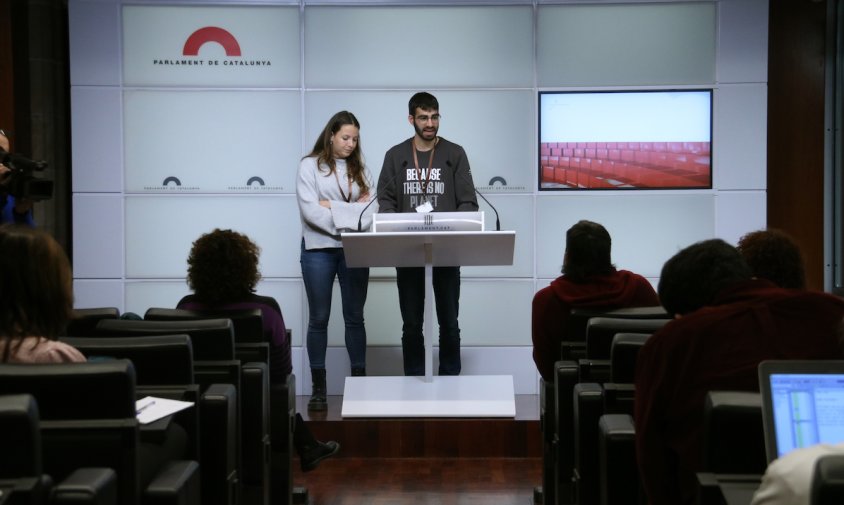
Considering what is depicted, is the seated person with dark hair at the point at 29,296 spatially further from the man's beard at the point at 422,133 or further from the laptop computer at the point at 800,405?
the man's beard at the point at 422,133

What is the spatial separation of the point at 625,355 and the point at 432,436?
248 cm

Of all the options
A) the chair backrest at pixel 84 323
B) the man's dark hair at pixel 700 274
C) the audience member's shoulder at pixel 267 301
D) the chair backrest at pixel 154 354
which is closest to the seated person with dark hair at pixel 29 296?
the chair backrest at pixel 154 354

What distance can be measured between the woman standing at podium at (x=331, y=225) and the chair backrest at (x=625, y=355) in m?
2.82

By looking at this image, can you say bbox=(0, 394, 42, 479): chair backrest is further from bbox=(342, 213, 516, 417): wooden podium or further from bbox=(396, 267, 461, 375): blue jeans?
bbox=(396, 267, 461, 375): blue jeans

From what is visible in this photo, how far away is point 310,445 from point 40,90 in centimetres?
341

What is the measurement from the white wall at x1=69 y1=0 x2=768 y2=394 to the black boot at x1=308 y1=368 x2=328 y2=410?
64cm

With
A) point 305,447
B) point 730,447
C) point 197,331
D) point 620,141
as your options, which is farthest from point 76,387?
point 620,141

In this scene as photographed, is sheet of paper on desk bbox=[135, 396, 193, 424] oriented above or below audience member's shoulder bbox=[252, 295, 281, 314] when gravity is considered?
below

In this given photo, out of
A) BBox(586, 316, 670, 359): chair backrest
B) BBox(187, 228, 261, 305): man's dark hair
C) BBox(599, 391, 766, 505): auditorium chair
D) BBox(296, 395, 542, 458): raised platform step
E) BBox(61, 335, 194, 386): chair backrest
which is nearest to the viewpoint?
BBox(599, 391, 766, 505): auditorium chair

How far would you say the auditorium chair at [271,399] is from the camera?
11.2ft

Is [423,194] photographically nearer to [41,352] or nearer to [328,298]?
[328,298]

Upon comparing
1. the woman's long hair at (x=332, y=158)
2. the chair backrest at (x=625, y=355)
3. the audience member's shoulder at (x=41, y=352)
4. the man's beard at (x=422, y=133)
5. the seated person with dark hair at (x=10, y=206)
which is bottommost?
the chair backrest at (x=625, y=355)

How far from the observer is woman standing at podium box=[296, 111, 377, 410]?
5.54m

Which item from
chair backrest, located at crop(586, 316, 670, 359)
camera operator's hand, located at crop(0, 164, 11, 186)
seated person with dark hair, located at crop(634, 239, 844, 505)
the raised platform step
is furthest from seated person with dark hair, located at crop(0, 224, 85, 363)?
the raised platform step
